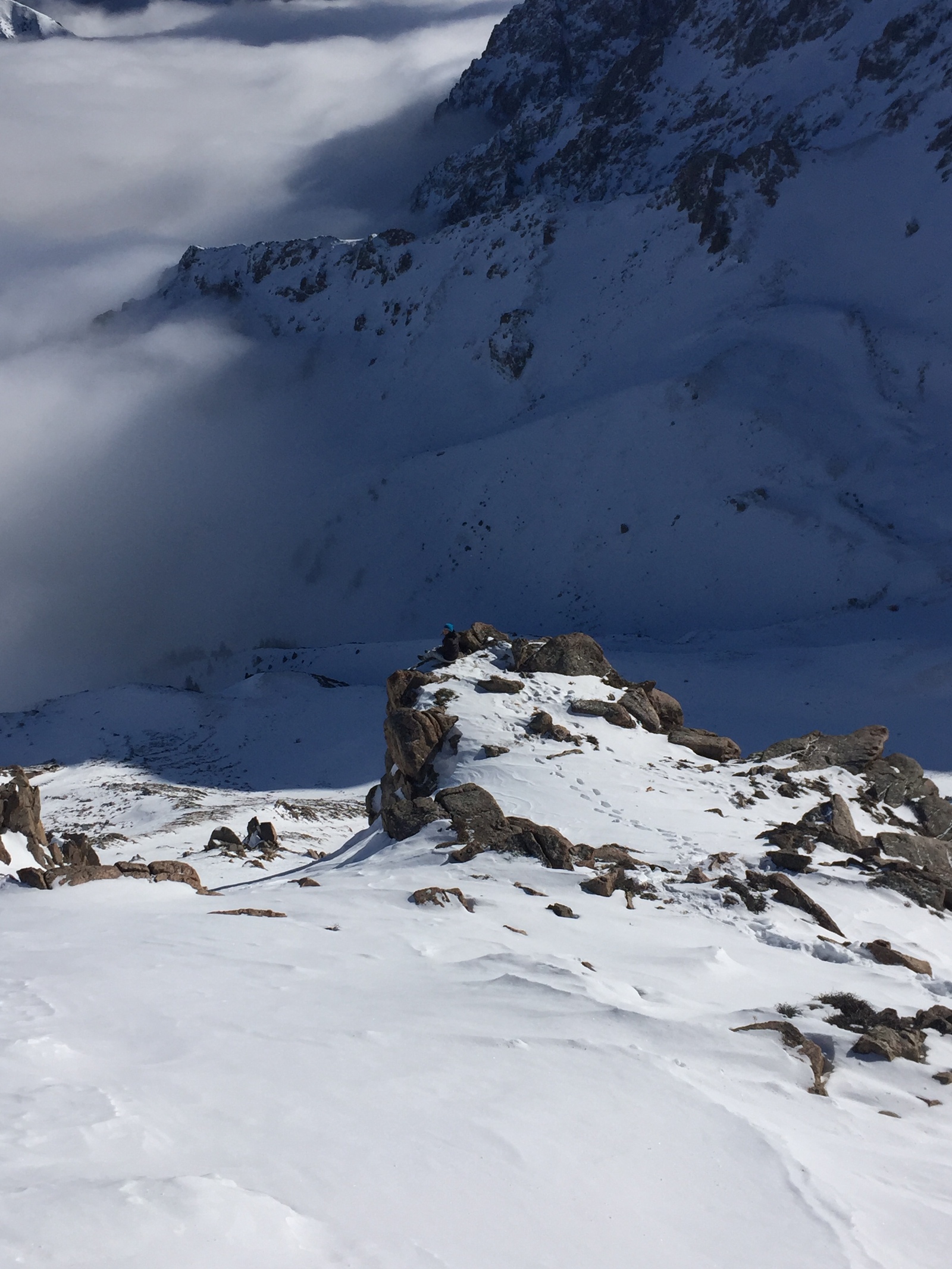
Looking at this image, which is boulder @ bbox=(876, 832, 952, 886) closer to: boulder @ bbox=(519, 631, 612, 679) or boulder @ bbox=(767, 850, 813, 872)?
boulder @ bbox=(767, 850, 813, 872)

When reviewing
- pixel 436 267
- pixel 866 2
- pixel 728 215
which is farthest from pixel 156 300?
pixel 866 2

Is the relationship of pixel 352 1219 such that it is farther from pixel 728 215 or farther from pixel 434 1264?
pixel 728 215

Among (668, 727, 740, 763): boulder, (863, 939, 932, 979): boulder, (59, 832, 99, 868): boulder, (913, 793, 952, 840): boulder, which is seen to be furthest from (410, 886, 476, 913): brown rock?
(913, 793, 952, 840): boulder

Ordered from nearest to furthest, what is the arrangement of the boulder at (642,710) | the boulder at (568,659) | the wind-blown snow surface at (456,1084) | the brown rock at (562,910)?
the wind-blown snow surface at (456,1084) → the brown rock at (562,910) → the boulder at (642,710) → the boulder at (568,659)

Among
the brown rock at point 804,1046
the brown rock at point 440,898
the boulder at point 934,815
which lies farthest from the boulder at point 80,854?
the boulder at point 934,815

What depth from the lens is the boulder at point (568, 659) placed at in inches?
744

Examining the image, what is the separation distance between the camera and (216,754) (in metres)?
32.0

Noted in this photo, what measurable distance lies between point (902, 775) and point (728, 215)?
1565 inches

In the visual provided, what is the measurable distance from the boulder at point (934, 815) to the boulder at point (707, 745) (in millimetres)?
3488

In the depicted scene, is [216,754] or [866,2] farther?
[866,2]

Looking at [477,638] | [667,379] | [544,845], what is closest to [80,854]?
[544,845]

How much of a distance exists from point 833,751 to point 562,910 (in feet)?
31.1

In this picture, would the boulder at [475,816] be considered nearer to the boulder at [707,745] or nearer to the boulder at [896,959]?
the boulder at [896,959]

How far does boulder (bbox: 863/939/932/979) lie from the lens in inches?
352
